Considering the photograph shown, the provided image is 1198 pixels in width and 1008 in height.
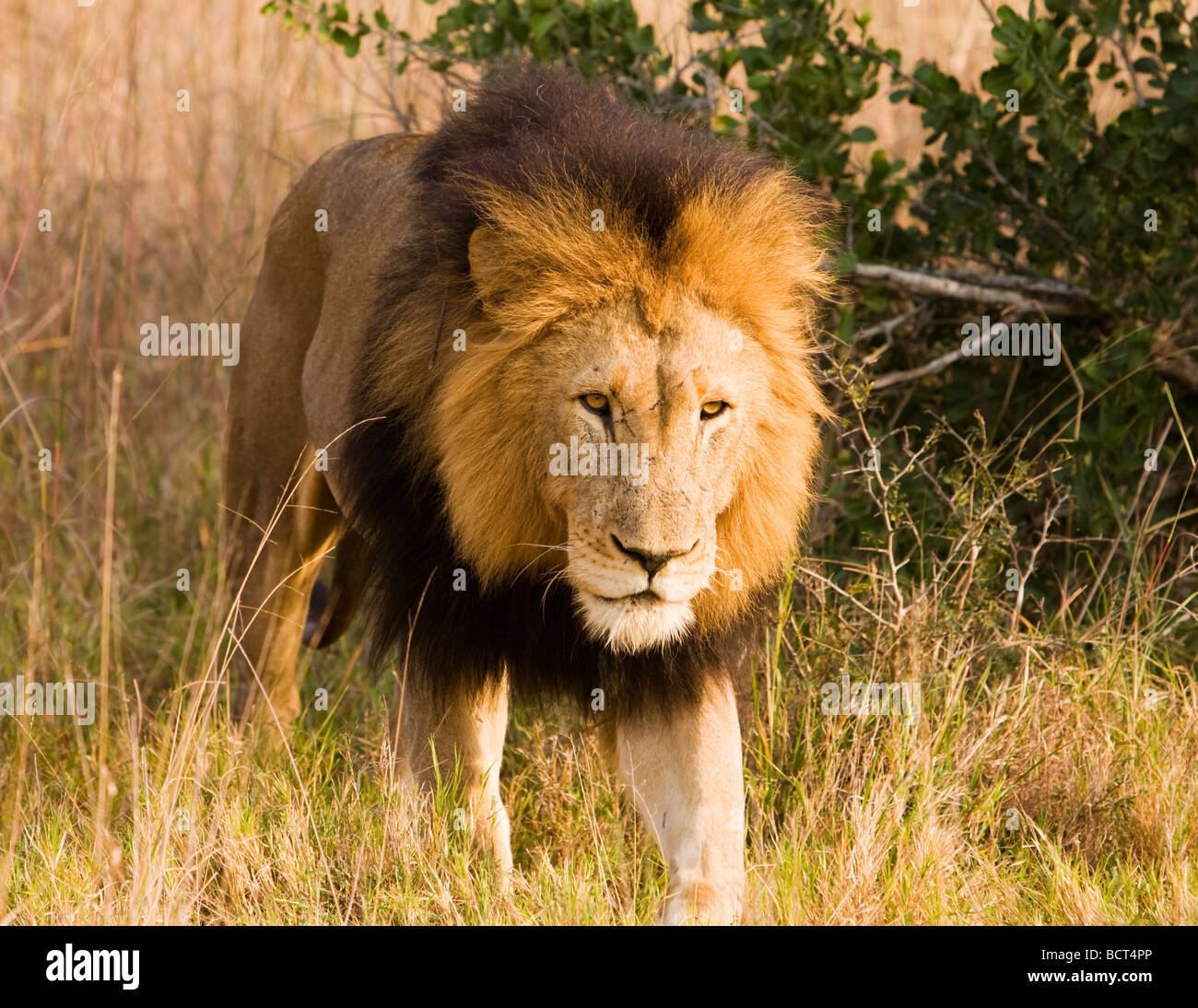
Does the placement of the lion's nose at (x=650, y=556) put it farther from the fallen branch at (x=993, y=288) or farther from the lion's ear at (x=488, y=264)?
the fallen branch at (x=993, y=288)

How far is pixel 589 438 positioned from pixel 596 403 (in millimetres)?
77

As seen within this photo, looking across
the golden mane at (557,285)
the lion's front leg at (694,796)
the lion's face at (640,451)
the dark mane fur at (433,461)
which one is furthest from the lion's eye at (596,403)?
the lion's front leg at (694,796)

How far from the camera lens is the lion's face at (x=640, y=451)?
2.95 meters

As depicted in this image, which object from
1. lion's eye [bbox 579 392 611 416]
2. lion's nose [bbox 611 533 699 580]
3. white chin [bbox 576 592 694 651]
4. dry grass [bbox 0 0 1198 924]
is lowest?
dry grass [bbox 0 0 1198 924]

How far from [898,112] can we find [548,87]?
14.2 feet

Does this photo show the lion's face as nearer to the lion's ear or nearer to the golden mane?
the golden mane

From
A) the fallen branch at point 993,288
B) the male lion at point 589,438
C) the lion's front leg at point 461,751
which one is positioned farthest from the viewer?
the fallen branch at point 993,288

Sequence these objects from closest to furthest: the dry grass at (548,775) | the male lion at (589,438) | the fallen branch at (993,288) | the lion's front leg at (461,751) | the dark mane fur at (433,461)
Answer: the male lion at (589,438) → the dark mane fur at (433,461) → the dry grass at (548,775) → the lion's front leg at (461,751) → the fallen branch at (993,288)

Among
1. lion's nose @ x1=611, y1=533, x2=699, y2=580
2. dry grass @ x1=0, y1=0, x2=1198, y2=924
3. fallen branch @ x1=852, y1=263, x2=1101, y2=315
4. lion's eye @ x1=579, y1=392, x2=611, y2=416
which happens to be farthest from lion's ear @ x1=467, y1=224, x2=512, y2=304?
fallen branch @ x1=852, y1=263, x2=1101, y2=315

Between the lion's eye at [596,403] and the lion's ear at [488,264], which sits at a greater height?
the lion's ear at [488,264]

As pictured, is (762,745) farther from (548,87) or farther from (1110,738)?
(548,87)

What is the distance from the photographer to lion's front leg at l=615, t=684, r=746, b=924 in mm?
3328

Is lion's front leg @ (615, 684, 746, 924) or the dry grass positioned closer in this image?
lion's front leg @ (615, 684, 746, 924)

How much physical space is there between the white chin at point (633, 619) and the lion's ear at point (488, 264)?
2.27 feet
